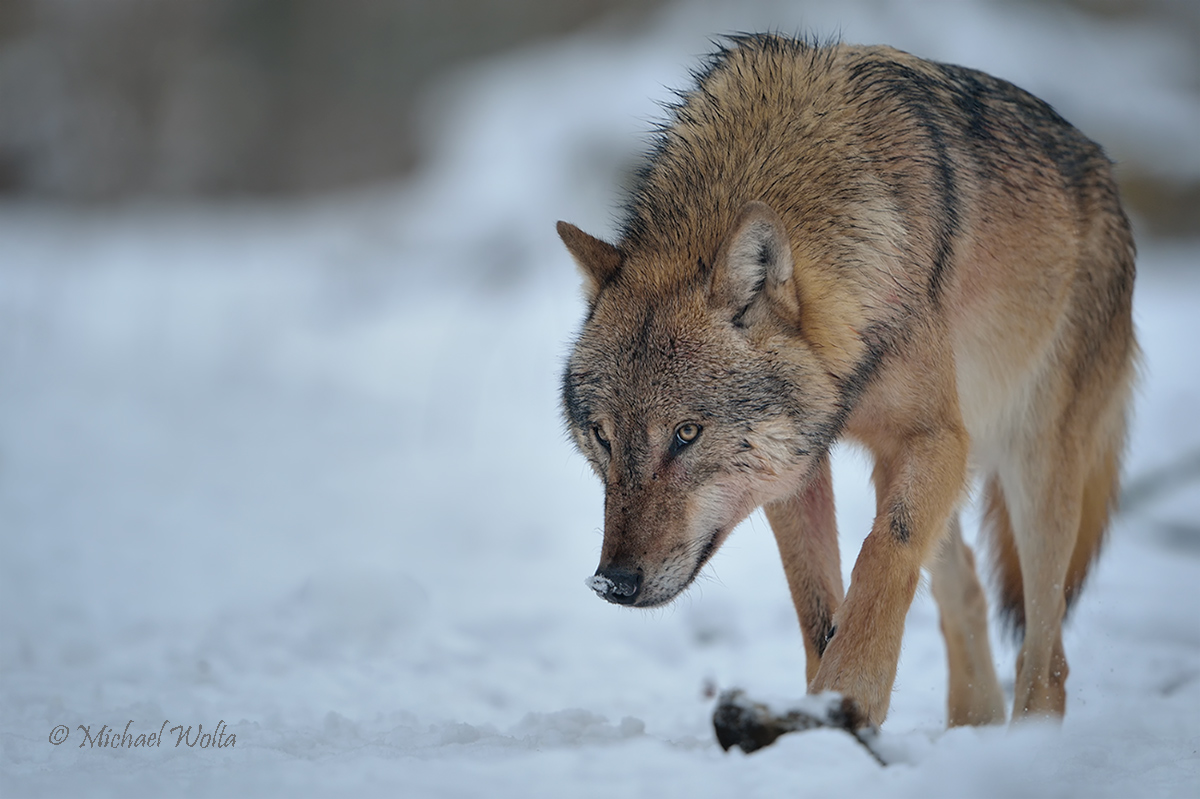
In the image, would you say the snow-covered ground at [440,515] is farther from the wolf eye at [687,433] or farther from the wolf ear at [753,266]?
the wolf ear at [753,266]

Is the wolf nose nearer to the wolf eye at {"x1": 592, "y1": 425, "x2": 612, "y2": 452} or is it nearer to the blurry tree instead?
the wolf eye at {"x1": 592, "y1": 425, "x2": 612, "y2": 452}

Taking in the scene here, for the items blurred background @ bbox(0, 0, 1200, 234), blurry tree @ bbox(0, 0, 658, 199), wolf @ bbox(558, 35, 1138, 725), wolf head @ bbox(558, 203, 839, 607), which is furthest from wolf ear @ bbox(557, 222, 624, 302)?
blurry tree @ bbox(0, 0, 658, 199)

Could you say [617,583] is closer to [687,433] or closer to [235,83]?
[687,433]

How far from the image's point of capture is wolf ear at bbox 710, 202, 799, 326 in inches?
104

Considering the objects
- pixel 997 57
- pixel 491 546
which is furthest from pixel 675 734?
pixel 997 57

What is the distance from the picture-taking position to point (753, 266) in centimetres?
272

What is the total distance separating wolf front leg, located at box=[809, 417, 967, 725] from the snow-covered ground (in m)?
0.27

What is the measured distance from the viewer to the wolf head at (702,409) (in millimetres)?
2691

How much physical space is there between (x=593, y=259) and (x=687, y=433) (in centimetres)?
70

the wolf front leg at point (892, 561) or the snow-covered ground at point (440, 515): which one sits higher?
the wolf front leg at point (892, 561)

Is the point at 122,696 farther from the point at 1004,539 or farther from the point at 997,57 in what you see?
the point at 997,57

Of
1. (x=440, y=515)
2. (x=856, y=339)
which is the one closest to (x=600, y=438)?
(x=856, y=339)

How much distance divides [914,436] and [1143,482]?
165 inches

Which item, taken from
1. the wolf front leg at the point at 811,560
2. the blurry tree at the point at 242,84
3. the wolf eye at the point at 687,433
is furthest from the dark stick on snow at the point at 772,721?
the blurry tree at the point at 242,84
